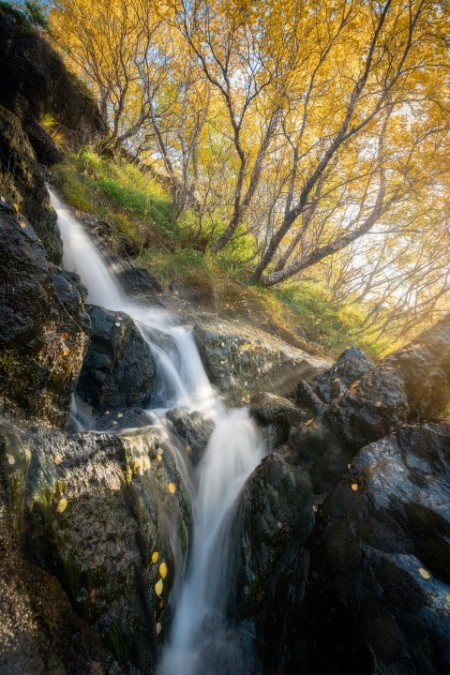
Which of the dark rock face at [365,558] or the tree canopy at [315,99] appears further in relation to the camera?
the tree canopy at [315,99]

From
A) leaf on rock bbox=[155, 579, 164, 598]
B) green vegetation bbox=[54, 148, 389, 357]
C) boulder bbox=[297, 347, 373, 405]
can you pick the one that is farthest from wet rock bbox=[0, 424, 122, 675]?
green vegetation bbox=[54, 148, 389, 357]

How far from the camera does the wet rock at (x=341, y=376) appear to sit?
5004 millimetres

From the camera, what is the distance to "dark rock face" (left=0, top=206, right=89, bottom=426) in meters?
2.14

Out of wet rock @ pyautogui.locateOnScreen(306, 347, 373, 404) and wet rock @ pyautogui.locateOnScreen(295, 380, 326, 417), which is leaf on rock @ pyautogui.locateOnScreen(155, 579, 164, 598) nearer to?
wet rock @ pyautogui.locateOnScreen(295, 380, 326, 417)

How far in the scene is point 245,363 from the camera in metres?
5.27

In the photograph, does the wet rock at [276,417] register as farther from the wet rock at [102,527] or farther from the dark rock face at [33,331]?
the dark rock face at [33,331]

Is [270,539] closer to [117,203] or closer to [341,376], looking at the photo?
[341,376]

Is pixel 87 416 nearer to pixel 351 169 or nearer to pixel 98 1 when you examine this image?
pixel 351 169

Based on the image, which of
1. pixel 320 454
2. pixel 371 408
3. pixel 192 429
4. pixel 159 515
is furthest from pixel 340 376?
pixel 159 515

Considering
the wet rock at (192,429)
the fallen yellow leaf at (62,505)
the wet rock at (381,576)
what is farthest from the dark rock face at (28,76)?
the wet rock at (381,576)

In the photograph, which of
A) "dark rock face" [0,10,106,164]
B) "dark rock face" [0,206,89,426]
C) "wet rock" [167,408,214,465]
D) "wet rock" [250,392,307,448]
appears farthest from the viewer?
"dark rock face" [0,10,106,164]

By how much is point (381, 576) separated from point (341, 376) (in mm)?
3396

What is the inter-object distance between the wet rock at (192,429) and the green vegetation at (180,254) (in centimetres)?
306

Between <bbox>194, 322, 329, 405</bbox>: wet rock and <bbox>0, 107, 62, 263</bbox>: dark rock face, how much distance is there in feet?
8.02
